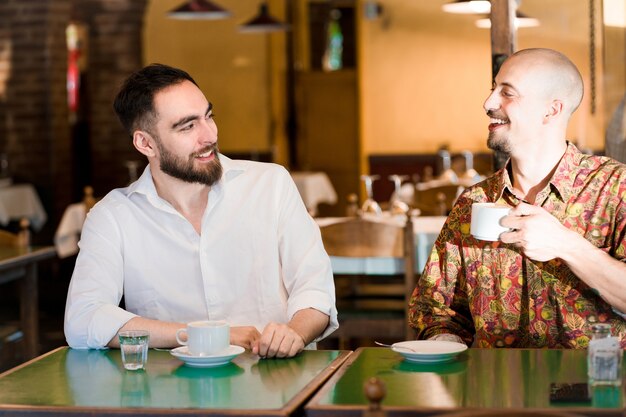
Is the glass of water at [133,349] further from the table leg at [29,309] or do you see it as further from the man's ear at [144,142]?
the table leg at [29,309]

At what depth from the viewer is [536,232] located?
2.45 m

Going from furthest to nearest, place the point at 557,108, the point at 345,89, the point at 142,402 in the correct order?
the point at 345,89 → the point at 557,108 → the point at 142,402

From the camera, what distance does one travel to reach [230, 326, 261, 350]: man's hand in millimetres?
2500

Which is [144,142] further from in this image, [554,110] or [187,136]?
[554,110]

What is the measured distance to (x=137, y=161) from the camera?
34.8 feet

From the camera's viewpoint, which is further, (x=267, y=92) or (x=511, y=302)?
(x=267, y=92)

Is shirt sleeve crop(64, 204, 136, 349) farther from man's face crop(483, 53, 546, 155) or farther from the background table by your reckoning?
the background table

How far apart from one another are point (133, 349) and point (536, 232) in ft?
3.09

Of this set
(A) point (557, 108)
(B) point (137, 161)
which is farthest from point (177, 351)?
(B) point (137, 161)

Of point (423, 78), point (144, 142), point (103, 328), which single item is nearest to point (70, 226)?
point (423, 78)

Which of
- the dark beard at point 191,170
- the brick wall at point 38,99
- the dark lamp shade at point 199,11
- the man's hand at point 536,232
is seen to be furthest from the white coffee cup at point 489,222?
the brick wall at point 38,99

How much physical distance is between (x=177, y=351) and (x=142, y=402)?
35cm

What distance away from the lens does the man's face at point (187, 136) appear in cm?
278

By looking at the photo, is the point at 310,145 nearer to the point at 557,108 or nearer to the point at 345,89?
the point at 345,89
